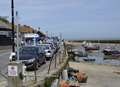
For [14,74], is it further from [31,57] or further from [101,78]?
[101,78]

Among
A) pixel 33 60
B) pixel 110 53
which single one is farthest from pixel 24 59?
pixel 110 53

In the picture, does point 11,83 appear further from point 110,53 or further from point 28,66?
point 110,53

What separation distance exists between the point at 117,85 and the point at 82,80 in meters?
3.24

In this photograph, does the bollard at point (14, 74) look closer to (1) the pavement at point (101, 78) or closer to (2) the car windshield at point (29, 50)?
(2) the car windshield at point (29, 50)

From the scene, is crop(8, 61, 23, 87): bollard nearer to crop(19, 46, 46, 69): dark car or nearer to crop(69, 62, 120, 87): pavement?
crop(19, 46, 46, 69): dark car

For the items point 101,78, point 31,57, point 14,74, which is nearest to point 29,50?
point 31,57

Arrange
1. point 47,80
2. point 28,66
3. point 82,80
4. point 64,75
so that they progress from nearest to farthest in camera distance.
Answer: point 47,80 < point 28,66 < point 64,75 < point 82,80

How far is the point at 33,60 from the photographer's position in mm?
27609

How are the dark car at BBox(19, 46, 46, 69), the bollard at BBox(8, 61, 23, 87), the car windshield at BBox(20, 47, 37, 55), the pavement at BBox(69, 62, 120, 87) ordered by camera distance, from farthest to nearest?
1. the pavement at BBox(69, 62, 120, 87)
2. the car windshield at BBox(20, 47, 37, 55)
3. the dark car at BBox(19, 46, 46, 69)
4. the bollard at BBox(8, 61, 23, 87)

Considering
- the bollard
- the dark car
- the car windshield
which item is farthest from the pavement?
the bollard

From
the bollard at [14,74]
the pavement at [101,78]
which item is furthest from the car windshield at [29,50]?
the bollard at [14,74]

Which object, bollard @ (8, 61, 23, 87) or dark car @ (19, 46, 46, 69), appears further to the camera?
dark car @ (19, 46, 46, 69)

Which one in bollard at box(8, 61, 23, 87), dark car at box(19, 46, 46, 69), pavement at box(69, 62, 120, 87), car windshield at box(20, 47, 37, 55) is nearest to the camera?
bollard at box(8, 61, 23, 87)

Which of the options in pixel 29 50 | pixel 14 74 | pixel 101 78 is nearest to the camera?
pixel 14 74
